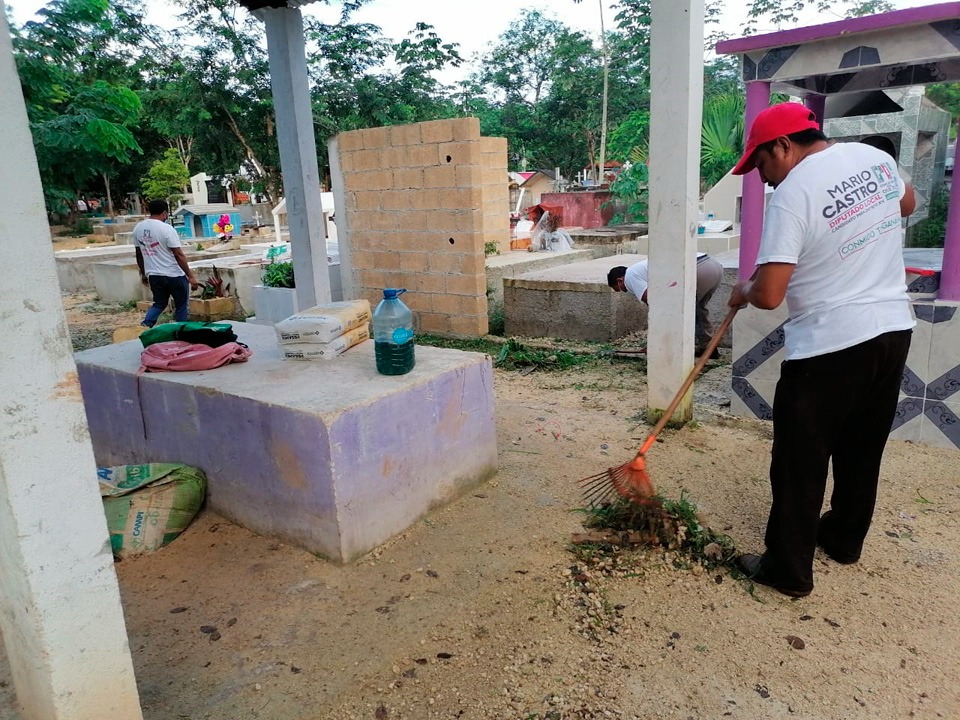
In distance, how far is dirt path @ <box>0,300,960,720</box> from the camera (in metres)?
2.20

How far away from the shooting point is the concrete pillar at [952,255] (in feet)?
12.3

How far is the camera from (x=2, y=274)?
1.49m

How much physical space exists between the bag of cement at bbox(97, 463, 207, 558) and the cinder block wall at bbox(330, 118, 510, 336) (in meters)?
4.41

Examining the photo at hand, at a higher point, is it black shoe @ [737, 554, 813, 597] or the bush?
the bush

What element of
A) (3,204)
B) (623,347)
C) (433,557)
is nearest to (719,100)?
(623,347)

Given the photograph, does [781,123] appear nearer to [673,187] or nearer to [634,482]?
[634,482]

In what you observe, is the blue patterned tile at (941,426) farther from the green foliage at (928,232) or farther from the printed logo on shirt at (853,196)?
the green foliage at (928,232)

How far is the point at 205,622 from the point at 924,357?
Answer: 386 centimetres

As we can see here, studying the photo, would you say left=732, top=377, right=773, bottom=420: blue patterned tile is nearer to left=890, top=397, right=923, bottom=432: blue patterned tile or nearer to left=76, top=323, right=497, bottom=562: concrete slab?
left=890, top=397, right=923, bottom=432: blue patterned tile

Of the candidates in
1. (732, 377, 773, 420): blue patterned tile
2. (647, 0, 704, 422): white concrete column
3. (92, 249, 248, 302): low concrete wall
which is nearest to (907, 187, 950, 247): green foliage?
(732, 377, 773, 420): blue patterned tile

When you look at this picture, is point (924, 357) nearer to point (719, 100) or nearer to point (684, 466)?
point (684, 466)

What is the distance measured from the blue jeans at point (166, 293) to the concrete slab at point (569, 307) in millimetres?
3538

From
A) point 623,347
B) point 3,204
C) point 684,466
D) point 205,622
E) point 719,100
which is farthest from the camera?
point 719,100

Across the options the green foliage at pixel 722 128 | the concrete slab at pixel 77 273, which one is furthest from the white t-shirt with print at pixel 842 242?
the green foliage at pixel 722 128
